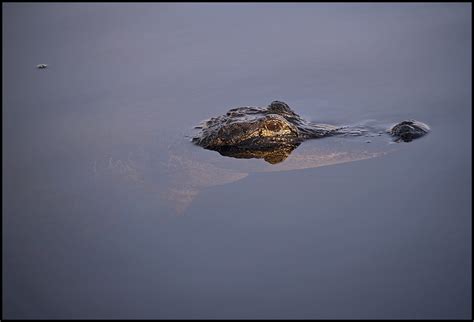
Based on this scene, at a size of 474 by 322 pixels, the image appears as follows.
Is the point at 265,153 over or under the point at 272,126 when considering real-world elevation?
under

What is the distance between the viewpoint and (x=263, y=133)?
8078 millimetres

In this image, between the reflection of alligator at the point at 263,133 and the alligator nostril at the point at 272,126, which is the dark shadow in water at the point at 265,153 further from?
the alligator nostril at the point at 272,126

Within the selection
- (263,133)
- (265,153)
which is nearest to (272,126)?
(263,133)

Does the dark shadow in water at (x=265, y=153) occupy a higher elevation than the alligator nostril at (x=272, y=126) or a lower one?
lower

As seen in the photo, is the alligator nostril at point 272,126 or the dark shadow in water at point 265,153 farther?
the alligator nostril at point 272,126

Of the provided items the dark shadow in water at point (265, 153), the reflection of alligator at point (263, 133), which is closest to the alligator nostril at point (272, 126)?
the reflection of alligator at point (263, 133)

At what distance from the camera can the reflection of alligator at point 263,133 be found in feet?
26.4

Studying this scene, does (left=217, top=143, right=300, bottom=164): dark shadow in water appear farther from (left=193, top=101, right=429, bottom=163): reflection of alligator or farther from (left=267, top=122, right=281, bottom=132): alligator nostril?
(left=267, top=122, right=281, bottom=132): alligator nostril

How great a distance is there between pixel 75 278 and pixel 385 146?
432 centimetres

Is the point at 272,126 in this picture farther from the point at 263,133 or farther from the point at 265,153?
the point at 265,153

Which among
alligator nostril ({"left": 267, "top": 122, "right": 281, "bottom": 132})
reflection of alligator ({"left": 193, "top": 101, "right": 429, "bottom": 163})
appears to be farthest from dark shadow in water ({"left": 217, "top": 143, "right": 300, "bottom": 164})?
alligator nostril ({"left": 267, "top": 122, "right": 281, "bottom": 132})

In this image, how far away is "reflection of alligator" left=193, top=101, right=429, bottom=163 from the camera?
26.4 ft

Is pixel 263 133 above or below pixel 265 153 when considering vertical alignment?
above

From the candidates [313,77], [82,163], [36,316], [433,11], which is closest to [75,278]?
[36,316]
